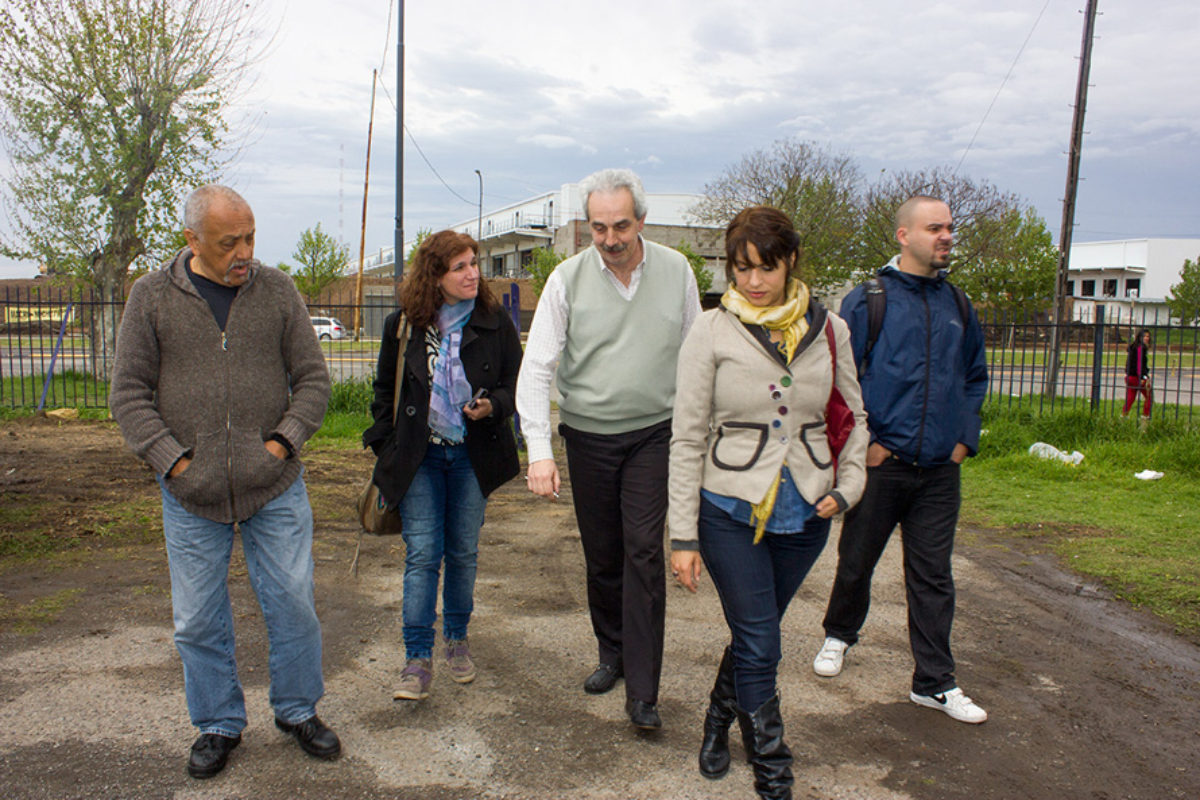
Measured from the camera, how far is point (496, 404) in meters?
3.66

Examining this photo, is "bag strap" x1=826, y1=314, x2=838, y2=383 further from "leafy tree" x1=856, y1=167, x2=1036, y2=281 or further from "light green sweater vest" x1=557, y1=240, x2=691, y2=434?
"leafy tree" x1=856, y1=167, x2=1036, y2=281

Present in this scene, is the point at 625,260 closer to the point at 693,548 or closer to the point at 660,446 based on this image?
the point at 660,446

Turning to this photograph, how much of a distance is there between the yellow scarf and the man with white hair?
0.55 metres

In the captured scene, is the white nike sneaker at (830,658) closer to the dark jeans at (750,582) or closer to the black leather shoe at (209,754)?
the dark jeans at (750,582)

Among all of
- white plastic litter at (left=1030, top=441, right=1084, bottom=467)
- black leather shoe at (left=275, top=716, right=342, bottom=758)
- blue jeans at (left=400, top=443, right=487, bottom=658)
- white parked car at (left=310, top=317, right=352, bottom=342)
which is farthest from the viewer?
white parked car at (left=310, top=317, right=352, bottom=342)

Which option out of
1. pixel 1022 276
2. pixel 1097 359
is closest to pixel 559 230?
pixel 1022 276

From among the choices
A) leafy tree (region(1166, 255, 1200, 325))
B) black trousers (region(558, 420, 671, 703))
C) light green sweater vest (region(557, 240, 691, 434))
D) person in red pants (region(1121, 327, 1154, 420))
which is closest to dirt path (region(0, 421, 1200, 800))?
black trousers (region(558, 420, 671, 703))

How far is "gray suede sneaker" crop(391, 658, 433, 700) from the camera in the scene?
11.6 ft

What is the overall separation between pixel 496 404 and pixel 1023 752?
93.8 inches

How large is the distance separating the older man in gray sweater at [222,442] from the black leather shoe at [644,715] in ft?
3.51

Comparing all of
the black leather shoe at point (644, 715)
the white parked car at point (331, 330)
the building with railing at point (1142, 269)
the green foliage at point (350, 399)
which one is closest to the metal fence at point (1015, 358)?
the green foliage at point (350, 399)

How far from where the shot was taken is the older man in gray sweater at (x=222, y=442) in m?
2.93

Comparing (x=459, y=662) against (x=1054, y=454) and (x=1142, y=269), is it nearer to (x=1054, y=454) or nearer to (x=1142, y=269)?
(x=1054, y=454)

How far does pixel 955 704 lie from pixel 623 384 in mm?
1832
